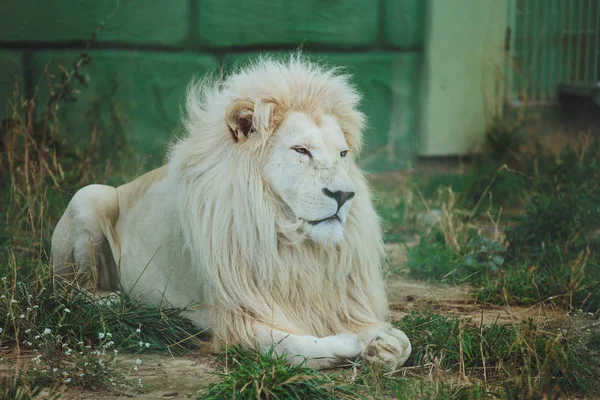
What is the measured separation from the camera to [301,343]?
327 cm

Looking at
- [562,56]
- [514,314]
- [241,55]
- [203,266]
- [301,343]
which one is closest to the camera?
[301,343]

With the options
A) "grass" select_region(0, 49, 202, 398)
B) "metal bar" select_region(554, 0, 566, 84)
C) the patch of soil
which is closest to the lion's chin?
"grass" select_region(0, 49, 202, 398)

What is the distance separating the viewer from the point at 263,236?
134 inches

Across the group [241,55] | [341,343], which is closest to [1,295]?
[341,343]

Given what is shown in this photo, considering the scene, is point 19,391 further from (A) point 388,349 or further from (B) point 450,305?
(B) point 450,305

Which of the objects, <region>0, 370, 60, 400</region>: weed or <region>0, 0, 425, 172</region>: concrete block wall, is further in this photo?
<region>0, 0, 425, 172</region>: concrete block wall

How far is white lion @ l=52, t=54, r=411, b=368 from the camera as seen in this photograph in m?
3.35

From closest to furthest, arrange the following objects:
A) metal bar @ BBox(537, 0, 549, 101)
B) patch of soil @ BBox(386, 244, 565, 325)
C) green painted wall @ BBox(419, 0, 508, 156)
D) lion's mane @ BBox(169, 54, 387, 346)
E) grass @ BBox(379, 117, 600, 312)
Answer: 1. lion's mane @ BBox(169, 54, 387, 346)
2. patch of soil @ BBox(386, 244, 565, 325)
3. grass @ BBox(379, 117, 600, 312)
4. green painted wall @ BBox(419, 0, 508, 156)
5. metal bar @ BBox(537, 0, 549, 101)

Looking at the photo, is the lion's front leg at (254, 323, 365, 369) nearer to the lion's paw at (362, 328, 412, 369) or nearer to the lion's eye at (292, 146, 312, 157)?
the lion's paw at (362, 328, 412, 369)

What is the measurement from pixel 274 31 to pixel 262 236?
4.02m

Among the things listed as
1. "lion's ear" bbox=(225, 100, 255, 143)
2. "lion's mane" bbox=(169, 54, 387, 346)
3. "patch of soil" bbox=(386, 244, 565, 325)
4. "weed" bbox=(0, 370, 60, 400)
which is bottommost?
"patch of soil" bbox=(386, 244, 565, 325)

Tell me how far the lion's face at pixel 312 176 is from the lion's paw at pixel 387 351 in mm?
425

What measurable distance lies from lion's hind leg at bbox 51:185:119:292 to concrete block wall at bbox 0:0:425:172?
7.47ft

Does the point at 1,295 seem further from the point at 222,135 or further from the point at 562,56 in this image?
the point at 562,56
